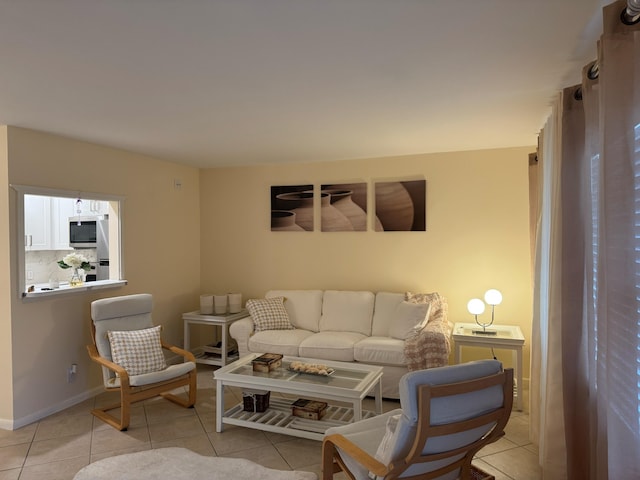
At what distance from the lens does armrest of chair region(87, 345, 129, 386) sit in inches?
140

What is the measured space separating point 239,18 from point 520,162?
3632mm

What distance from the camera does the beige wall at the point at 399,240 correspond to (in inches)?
180

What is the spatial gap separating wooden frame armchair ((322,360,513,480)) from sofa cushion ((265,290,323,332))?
2.69 metres

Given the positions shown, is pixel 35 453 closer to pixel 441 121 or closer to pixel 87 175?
pixel 87 175

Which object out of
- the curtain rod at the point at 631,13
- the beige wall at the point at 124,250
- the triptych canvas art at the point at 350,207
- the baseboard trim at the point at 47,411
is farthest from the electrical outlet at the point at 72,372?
the curtain rod at the point at 631,13

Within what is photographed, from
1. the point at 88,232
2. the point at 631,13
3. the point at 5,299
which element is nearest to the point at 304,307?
the point at 88,232

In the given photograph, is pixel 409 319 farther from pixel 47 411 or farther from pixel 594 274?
pixel 47 411

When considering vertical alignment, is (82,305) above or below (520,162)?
below

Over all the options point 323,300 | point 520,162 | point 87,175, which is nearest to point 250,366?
point 323,300

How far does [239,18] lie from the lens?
72.1 inches

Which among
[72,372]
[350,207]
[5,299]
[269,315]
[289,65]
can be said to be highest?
[289,65]

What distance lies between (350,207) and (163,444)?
3.12m

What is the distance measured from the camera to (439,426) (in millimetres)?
1961

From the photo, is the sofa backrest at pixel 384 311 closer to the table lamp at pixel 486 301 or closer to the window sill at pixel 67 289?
the table lamp at pixel 486 301
